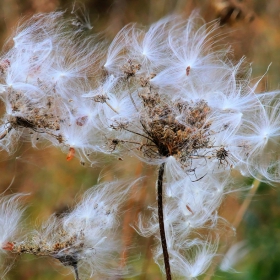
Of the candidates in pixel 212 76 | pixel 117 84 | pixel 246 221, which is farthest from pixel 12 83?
pixel 246 221

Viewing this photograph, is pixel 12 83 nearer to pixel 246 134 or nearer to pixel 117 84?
pixel 117 84

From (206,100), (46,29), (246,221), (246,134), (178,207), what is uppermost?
(46,29)

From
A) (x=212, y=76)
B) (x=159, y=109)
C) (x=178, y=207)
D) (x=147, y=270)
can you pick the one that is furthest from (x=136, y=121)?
(x=147, y=270)

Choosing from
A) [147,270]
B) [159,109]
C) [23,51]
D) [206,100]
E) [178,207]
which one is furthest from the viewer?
[147,270]

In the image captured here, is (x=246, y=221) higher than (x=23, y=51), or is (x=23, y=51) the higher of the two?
(x=23, y=51)

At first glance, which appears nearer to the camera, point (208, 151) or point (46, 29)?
point (208, 151)

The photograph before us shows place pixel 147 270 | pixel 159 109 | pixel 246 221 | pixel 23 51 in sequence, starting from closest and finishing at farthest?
pixel 159 109
pixel 23 51
pixel 147 270
pixel 246 221
